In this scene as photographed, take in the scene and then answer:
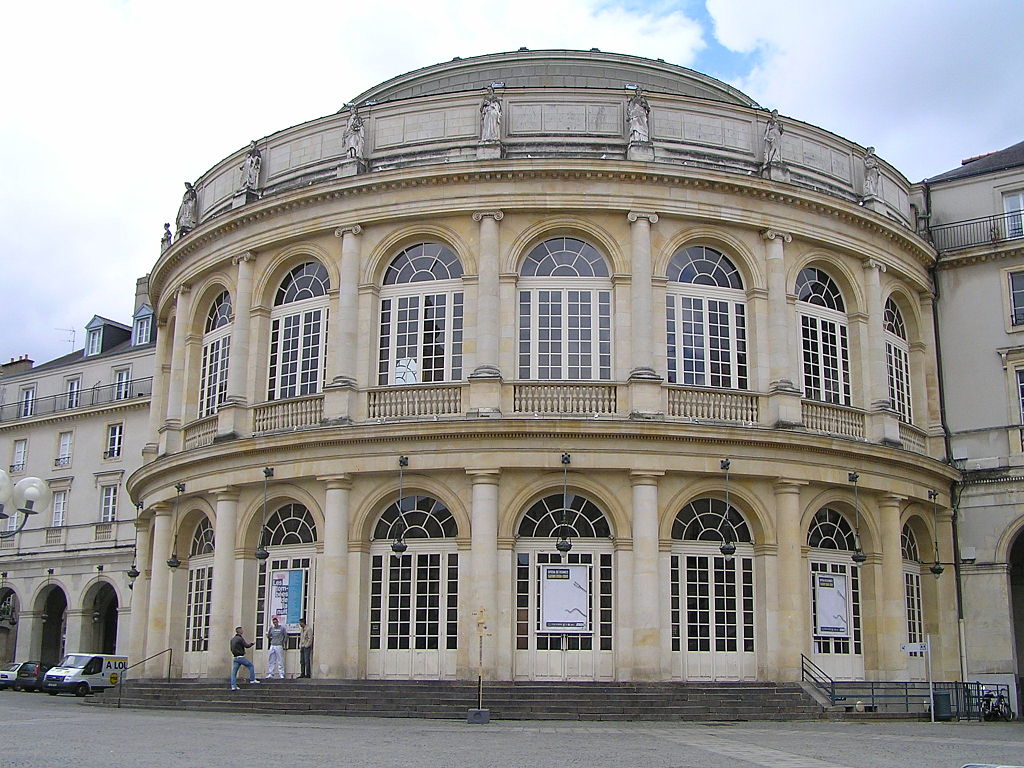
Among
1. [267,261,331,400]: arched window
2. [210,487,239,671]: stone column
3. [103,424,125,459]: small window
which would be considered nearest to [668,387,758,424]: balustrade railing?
[267,261,331,400]: arched window

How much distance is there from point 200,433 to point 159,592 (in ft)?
13.8

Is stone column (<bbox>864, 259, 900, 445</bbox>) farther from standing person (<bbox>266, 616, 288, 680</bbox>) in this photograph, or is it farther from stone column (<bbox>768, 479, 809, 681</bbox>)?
standing person (<bbox>266, 616, 288, 680</bbox>)

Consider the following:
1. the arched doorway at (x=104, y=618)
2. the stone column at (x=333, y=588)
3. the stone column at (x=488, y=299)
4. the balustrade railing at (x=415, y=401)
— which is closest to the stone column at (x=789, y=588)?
the stone column at (x=488, y=299)

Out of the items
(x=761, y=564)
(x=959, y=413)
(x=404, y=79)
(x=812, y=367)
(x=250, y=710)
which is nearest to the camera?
(x=250, y=710)

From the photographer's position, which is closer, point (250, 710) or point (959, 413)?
point (250, 710)

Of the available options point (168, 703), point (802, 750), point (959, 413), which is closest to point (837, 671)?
point (959, 413)

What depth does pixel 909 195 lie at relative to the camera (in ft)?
113

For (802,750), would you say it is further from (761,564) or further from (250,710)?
(250,710)

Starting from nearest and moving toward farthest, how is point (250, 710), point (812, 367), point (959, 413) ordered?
point (250, 710)
point (812, 367)
point (959, 413)

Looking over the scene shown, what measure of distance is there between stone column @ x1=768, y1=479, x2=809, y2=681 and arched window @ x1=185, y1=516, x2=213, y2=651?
1355cm

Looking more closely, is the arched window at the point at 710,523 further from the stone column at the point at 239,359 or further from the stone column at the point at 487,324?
the stone column at the point at 239,359

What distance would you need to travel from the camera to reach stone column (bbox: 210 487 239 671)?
2838cm

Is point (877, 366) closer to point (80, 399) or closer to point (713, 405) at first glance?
point (713, 405)

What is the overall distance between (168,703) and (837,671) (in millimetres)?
15032
